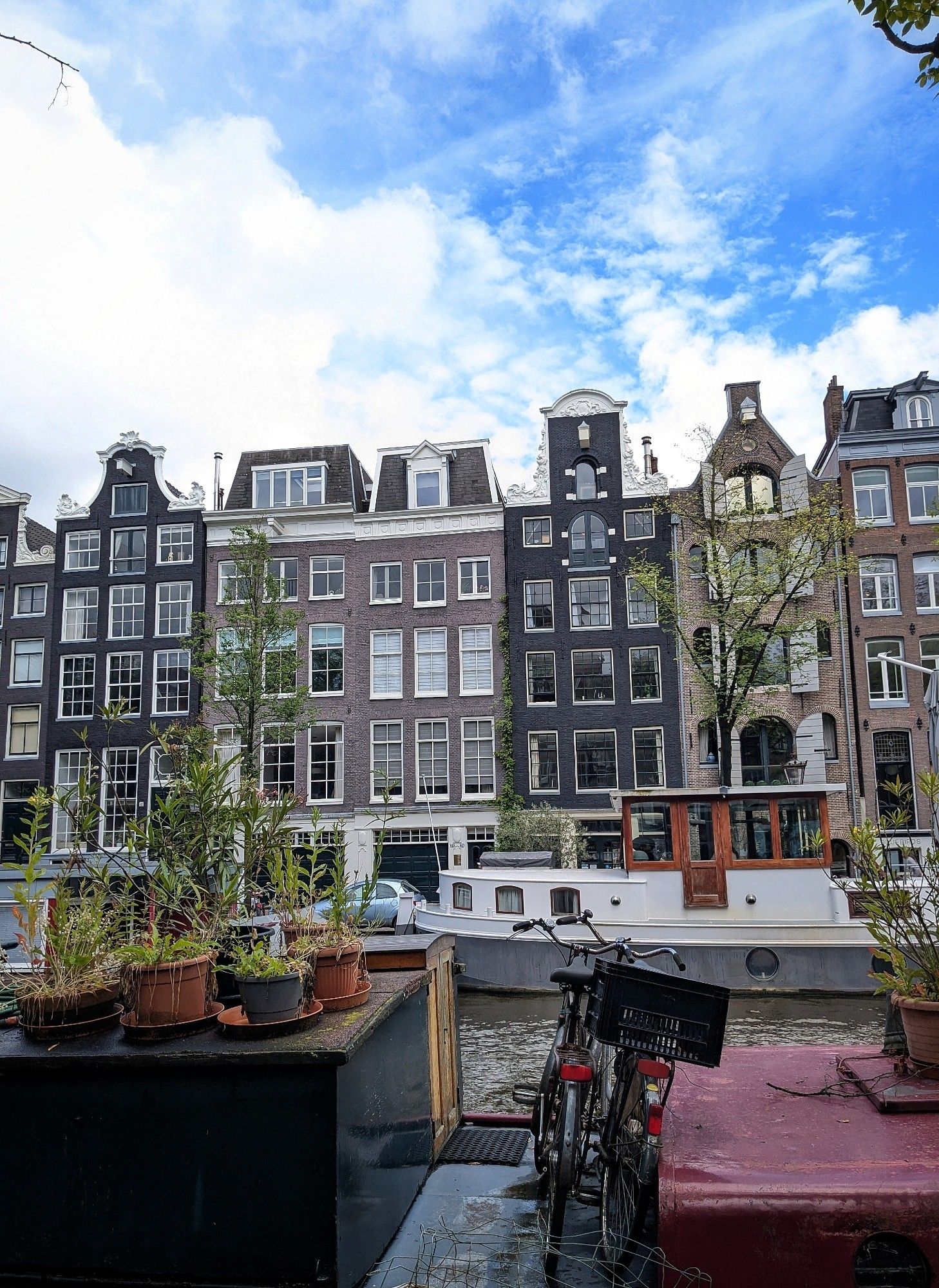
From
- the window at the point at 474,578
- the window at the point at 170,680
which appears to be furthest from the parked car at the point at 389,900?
the window at the point at 170,680

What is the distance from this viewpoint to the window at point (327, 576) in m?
29.2

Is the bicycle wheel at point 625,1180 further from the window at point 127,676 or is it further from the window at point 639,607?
the window at point 127,676

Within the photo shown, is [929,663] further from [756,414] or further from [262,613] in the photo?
[262,613]

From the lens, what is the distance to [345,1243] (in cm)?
307

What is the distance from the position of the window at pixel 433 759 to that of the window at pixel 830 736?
33.6ft

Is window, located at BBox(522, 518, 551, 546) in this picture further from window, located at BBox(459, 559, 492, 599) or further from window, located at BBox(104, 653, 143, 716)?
window, located at BBox(104, 653, 143, 716)

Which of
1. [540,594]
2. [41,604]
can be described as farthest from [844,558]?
[41,604]

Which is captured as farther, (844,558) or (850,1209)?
(844,558)

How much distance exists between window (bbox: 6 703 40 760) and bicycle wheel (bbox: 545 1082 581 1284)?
29.3 metres

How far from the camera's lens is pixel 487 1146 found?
16.6 ft

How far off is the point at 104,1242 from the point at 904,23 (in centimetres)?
557

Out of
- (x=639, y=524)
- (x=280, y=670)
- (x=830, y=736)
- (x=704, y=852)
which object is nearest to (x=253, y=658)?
(x=280, y=670)

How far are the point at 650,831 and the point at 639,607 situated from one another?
483 inches

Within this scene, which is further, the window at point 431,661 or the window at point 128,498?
the window at point 128,498
